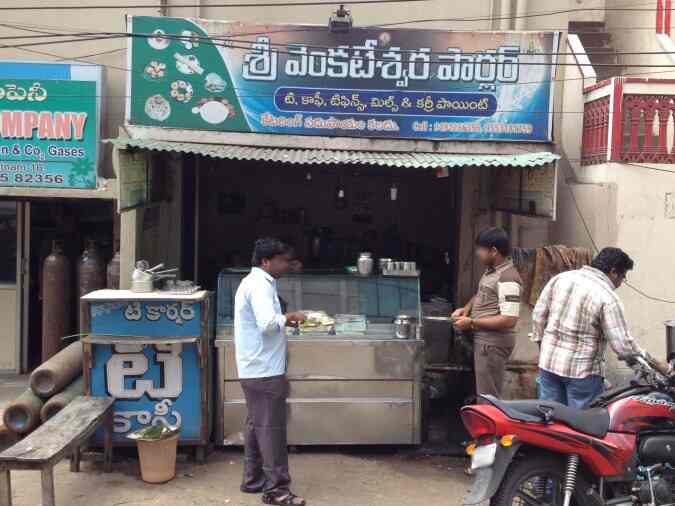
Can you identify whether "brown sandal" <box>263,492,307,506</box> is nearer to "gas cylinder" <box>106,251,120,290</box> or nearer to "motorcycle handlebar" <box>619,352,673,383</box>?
"motorcycle handlebar" <box>619,352,673,383</box>

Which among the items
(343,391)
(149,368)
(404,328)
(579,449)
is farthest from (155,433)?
(579,449)

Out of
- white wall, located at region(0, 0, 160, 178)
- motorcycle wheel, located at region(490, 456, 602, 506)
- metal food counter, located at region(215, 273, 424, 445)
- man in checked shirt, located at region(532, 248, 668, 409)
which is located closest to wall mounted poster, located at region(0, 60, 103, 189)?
white wall, located at region(0, 0, 160, 178)

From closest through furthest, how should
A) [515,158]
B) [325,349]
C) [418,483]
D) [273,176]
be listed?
[418,483], [325,349], [515,158], [273,176]

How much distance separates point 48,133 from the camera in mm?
8461

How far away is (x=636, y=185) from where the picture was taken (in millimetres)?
7535

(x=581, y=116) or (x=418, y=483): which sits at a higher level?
(x=581, y=116)

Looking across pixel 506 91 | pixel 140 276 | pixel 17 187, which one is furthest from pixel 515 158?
pixel 17 187

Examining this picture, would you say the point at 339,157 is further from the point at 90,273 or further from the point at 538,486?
the point at 538,486

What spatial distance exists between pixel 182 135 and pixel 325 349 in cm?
284

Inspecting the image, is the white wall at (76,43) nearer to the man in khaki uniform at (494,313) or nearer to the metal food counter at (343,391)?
the metal food counter at (343,391)

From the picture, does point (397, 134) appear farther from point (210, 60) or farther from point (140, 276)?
point (140, 276)

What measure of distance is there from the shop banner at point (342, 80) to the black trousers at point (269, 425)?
3.45 metres

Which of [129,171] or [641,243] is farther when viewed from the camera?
[641,243]

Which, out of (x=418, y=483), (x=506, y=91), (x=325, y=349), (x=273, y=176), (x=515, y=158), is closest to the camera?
(x=418, y=483)
